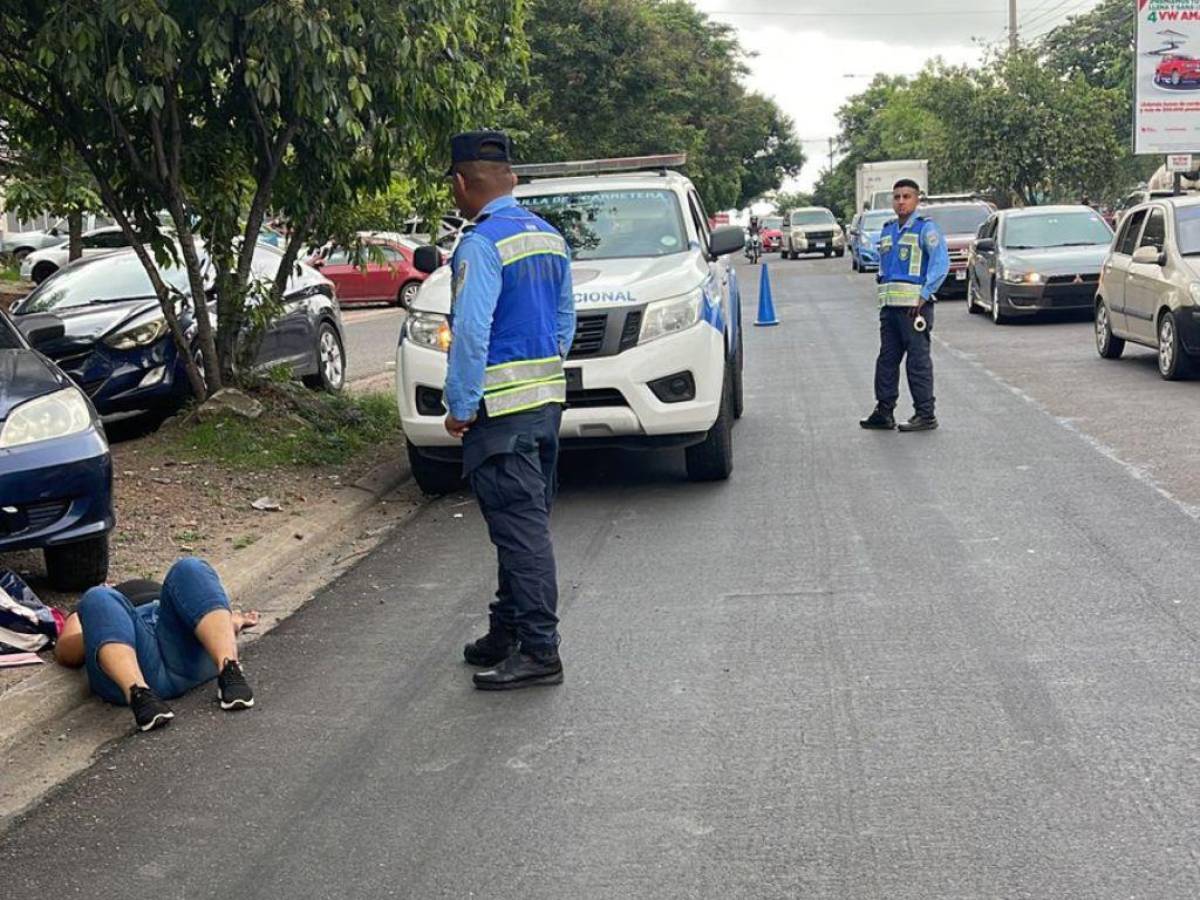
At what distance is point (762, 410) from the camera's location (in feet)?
42.4

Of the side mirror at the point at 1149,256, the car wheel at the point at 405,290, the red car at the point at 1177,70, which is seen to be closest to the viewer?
the side mirror at the point at 1149,256

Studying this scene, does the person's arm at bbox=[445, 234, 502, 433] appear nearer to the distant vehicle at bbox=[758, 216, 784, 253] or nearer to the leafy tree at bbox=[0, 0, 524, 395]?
the leafy tree at bbox=[0, 0, 524, 395]

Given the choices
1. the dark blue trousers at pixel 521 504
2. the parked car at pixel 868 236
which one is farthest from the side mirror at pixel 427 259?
the parked car at pixel 868 236

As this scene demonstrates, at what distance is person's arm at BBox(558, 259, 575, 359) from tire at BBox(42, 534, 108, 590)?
8.00 ft

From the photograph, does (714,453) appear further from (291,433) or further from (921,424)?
(291,433)

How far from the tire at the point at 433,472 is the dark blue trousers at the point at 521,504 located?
381 cm

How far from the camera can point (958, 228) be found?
90.7ft

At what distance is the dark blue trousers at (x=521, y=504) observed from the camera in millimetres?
5625

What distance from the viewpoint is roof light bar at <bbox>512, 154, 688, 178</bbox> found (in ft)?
36.7

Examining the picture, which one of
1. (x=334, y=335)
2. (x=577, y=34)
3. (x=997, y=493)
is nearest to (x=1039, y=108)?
(x=577, y=34)

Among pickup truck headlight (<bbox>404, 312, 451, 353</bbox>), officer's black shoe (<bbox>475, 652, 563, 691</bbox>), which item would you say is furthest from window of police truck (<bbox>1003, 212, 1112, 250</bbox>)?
→ officer's black shoe (<bbox>475, 652, 563, 691</bbox>)

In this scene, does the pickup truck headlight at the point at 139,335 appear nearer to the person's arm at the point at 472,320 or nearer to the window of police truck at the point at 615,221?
the window of police truck at the point at 615,221

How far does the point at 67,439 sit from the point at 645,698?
2.99 meters

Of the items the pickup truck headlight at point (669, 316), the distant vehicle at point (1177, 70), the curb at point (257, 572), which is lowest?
the curb at point (257, 572)
